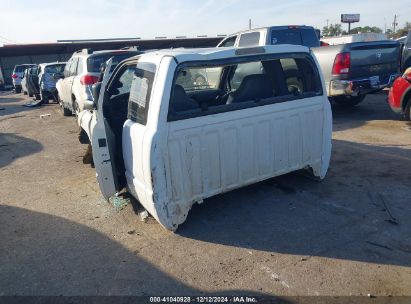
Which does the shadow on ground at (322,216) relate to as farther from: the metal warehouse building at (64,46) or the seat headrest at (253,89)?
the metal warehouse building at (64,46)

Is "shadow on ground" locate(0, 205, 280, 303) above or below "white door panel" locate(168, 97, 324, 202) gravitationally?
below

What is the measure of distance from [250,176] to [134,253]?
1506 mm

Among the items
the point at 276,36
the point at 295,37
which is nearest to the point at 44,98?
the point at 276,36

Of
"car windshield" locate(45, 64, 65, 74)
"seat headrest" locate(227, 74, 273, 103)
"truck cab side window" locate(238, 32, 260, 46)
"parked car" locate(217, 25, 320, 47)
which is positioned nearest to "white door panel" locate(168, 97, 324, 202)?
"seat headrest" locate(227, 74, 273, 103)

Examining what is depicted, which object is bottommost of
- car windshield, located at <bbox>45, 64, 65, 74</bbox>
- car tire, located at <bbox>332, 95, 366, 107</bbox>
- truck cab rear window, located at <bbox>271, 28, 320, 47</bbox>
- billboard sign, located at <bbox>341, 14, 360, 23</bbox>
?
car tire, located at <bbox>332, 95, 366, 107</bbox>

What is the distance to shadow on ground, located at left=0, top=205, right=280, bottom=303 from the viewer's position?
3.01 meters

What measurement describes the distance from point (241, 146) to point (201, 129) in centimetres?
55

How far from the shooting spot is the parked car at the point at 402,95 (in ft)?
23.4

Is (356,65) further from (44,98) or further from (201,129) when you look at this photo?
(44,98)

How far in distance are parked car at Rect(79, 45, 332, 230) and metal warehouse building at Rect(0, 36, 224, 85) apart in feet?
81.0

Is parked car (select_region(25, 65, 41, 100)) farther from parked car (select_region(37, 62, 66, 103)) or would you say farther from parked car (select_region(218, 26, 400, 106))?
parked car (select_region(218, 26, 400, 106))

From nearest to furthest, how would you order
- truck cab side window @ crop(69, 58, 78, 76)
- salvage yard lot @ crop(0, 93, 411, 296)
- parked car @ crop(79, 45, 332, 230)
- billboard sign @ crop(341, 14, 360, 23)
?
1. salvage yard lot @ crop(0, 93, 411, 296)
2. parked car @ crop(79, 45, 332, 230)
3. truck cab side window @ crop(69, 58, 78, 76)
4. billboard sign @ crop(341, 14, 360, 23)

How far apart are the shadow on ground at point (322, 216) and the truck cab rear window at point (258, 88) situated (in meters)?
1.19

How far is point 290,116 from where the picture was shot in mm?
4180
